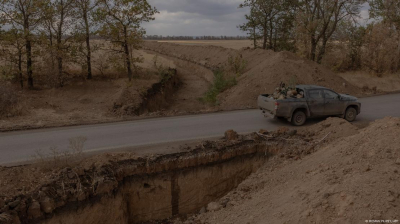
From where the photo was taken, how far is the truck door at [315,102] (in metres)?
12.9

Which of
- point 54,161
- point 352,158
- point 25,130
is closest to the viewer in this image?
point 352,158

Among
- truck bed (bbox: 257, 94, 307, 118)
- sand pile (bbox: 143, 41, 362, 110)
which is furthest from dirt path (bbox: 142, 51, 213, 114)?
truck bed (bbox: 257, 94, 307, 118)

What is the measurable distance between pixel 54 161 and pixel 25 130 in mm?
4370

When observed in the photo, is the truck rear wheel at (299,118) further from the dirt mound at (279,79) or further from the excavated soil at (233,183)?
the dirt mound at (279,79)

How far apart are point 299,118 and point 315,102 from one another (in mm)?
Result: 891

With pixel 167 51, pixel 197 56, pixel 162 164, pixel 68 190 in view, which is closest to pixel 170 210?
pixel 162 164

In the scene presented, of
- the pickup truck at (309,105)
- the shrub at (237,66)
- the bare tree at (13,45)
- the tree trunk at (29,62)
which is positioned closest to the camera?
the pickup truck at (309,105)

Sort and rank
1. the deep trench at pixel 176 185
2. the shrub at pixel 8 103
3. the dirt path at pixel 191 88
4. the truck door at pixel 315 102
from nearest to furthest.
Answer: the deep trench at pixel 176 185 → the truck door at pixel 315 102 → the shrub at pixel 8 103 → the dirt path at pixel 191 88

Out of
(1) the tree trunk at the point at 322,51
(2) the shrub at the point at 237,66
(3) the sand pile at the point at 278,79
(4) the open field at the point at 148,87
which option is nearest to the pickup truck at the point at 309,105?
(4) the open field at the point at 148,87

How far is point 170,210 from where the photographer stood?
393 inches

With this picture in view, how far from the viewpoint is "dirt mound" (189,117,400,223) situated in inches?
237

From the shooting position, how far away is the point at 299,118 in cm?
1298

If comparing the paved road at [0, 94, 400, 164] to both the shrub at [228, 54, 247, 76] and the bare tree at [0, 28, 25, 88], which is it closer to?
the bare tree at [0, 28, 25, 88]

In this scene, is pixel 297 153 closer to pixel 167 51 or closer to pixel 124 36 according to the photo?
pixel 124 36
